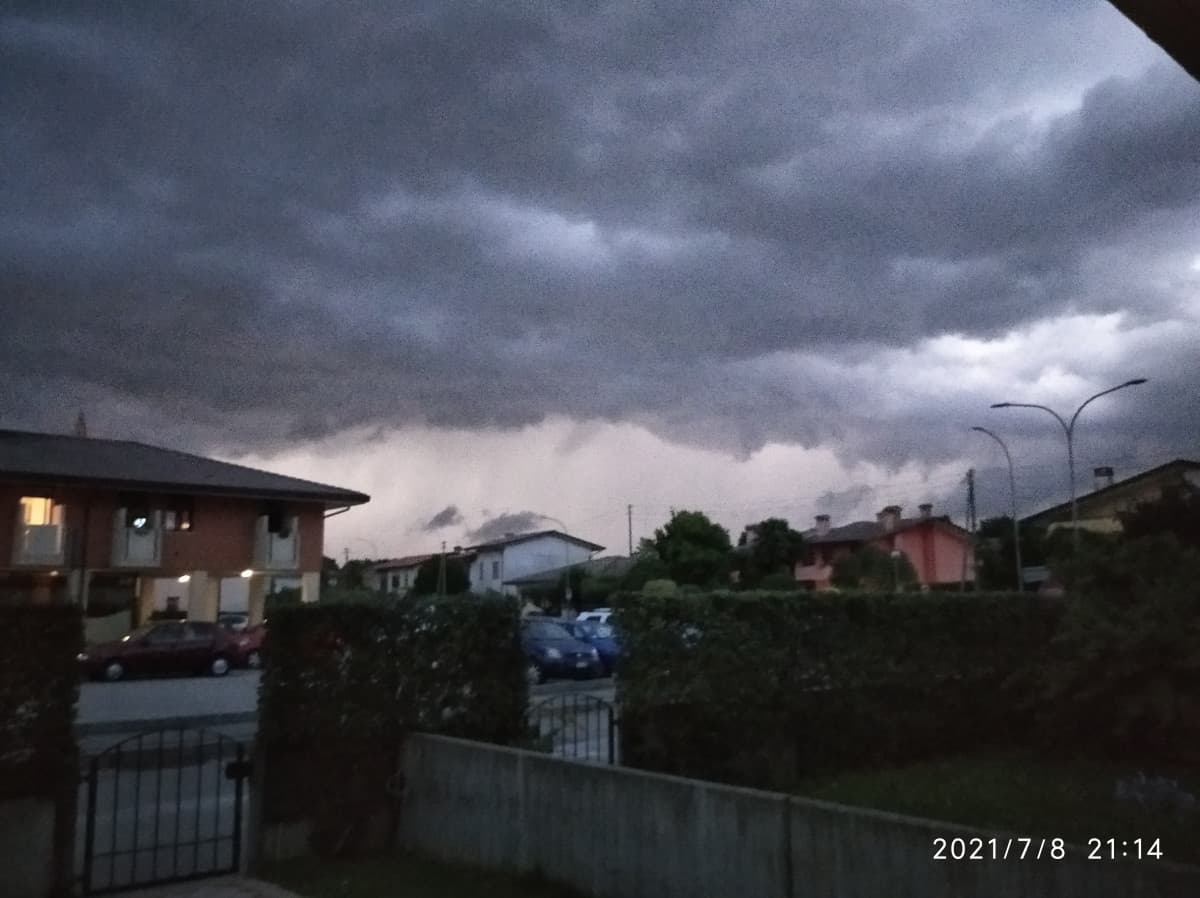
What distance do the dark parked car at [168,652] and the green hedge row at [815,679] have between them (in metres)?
23.3

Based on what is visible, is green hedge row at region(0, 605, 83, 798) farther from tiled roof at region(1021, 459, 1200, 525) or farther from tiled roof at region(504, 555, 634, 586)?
tiled roof at region(504, 555, 634, 586)

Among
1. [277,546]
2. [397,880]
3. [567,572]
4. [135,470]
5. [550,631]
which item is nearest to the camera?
[397,880]

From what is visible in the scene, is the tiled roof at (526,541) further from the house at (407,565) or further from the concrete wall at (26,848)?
the concrete wall at (26,848)

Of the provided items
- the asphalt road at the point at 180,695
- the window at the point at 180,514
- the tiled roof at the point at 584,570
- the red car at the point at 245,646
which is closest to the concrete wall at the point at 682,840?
the asphalt road at the point at 180,695

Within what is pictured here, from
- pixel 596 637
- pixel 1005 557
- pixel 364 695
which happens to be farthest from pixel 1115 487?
pixel 364 695

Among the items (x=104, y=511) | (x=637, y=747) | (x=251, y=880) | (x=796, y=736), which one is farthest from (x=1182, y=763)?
(x=104, y=511)

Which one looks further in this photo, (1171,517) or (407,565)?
(407,565)

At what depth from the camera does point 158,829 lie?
9.59 meters

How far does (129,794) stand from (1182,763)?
12088 millimetres

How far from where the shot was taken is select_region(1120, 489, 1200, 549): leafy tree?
669 inches

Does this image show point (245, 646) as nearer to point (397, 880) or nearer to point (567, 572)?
point (397, 880)

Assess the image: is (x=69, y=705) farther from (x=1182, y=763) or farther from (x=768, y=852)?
(x=1182, y=763)

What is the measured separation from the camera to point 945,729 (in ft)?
49.7

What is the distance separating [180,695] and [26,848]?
63.7 feet
